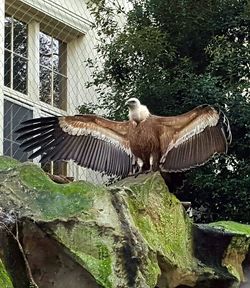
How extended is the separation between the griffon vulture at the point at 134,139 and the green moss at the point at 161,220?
0.91 metres

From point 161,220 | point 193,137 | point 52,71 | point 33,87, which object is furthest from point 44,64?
point 161,220

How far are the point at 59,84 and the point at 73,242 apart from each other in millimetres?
5528

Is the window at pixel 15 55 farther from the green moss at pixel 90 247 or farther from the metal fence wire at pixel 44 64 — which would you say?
the green moss at pixel 90 247

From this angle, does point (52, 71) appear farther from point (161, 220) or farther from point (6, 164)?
point (161, 220)

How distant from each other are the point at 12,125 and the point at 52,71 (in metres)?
1.15

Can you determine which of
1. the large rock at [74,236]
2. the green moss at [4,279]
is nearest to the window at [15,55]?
the large rock at [74,236]

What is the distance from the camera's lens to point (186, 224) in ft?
19.9

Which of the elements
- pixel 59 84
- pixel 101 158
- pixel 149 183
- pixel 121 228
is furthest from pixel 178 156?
pixel 59 84

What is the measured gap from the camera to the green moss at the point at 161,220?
5508 mm

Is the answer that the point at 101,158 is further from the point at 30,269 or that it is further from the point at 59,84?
the point at 59,84

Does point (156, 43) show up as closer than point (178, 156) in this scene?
No

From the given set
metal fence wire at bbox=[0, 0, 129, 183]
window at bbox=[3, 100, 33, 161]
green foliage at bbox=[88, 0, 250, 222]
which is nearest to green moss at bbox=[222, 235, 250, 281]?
green foliage at bbox=[88, 0, 250, 222]

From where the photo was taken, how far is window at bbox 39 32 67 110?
10156mm

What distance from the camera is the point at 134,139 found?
7.05 metres
